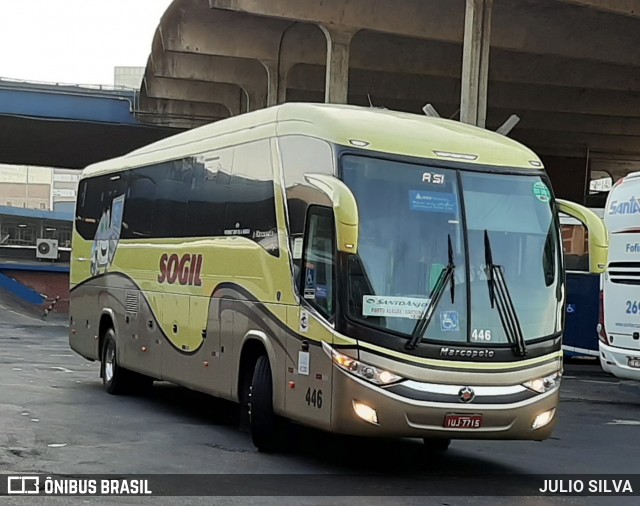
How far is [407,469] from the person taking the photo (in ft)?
36.4

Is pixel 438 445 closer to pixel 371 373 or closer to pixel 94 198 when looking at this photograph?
pixel 371 373

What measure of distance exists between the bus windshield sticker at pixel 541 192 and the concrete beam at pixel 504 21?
67.0 ft

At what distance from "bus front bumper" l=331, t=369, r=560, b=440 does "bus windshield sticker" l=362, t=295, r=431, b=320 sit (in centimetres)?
61

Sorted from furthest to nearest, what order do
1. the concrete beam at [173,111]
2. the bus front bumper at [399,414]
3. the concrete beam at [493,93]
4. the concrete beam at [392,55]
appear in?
the concrete beam at [173,111] → the concrete beam at [493,93] → the concrete beam at [392,55] → the bus front bumper at [399,414]

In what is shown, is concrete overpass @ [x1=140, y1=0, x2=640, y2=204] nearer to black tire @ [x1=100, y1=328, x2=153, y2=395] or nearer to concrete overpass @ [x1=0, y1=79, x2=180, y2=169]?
concrete overpass @ [x1=0, y1=79, x2=180, y2=169]

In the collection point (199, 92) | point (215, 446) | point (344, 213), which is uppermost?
point (199, 92)

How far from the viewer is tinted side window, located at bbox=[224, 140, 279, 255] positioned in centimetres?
1191

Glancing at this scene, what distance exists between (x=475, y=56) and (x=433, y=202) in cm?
1852

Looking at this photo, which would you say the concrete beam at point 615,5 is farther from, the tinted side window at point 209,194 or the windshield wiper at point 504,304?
the windshield wiper at point 504,304

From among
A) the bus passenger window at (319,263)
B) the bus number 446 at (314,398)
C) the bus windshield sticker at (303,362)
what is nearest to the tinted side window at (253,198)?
the bus passenger window at (319,263)

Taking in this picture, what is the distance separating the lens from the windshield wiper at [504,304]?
34.3ft

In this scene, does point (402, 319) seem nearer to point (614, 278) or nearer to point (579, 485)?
point (579, 485)

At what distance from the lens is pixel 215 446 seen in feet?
39.5

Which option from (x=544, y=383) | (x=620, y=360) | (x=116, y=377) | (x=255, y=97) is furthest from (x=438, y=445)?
(x=255, y=97)
